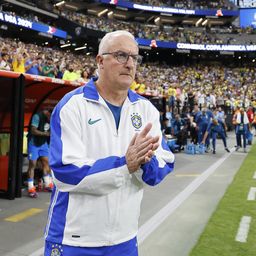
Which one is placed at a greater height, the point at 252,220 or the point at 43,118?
the point at 43,118

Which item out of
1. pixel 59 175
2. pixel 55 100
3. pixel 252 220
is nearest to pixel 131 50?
pixel 59 175

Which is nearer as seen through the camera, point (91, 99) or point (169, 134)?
point (91, 99)

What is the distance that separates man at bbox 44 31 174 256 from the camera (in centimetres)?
189

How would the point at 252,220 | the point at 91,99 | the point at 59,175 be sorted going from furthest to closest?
the point at 252,220 < the point at 91,99 < the point at 59,175

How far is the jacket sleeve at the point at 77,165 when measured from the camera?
1.85 meters

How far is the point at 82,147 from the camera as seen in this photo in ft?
6.37

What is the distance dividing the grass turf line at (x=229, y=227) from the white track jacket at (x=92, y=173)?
297 centimetres

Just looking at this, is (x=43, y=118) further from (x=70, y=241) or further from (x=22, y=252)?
(x=70, y=241)

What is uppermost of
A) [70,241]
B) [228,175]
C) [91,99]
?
[91,99]

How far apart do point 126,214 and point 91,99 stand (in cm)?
66

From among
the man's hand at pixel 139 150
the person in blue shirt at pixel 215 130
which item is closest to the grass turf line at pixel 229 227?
the man's hand at pixel 139 150

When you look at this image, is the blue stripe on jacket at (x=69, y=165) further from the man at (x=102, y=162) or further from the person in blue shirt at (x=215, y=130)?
the person in blue shirt at (x=215, y=130)

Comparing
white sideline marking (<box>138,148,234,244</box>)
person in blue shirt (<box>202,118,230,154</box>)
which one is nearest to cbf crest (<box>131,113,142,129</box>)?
white sideline marking (<box>138,148,234,244</box>)

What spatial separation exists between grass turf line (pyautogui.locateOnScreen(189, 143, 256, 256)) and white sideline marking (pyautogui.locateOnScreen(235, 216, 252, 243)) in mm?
47
